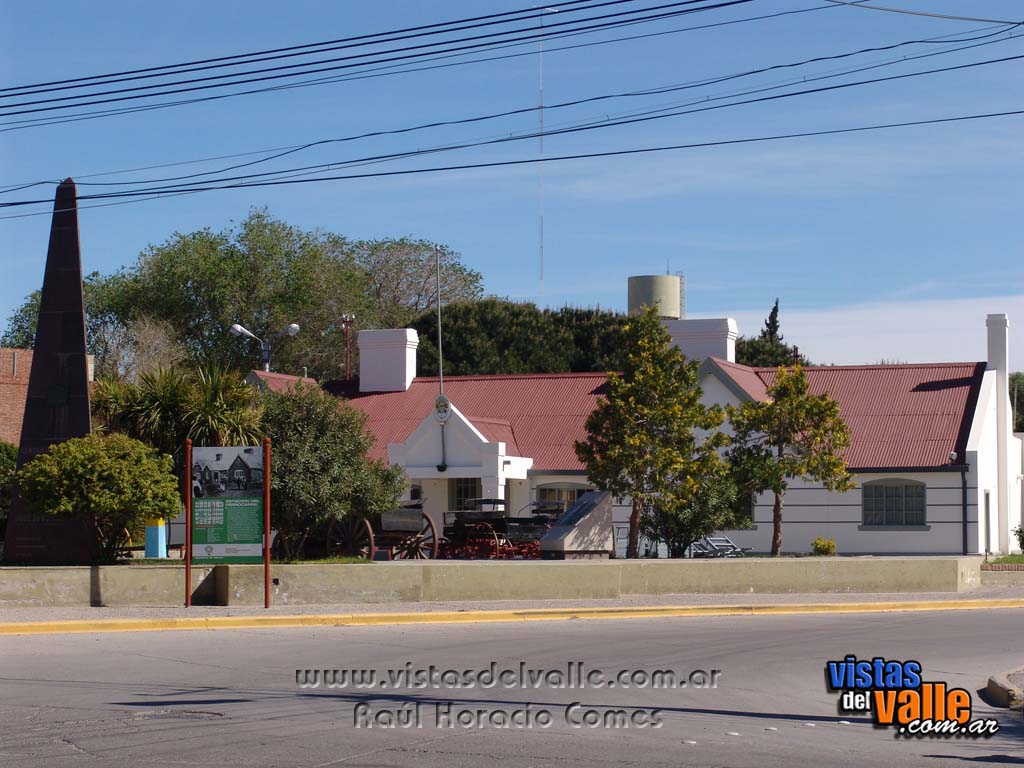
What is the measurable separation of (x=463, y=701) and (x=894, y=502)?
92.1 ft

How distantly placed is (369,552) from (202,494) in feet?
19.1

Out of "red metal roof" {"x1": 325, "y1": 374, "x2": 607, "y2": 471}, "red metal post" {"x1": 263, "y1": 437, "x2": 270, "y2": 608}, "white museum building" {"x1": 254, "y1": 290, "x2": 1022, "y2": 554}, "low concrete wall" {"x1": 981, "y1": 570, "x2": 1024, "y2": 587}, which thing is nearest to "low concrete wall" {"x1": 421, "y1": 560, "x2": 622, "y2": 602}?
"red metal post" {"x1": 263, "y1": 437, "x2": 270, "y2": 608}

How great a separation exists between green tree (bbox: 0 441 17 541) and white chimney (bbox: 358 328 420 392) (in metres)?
12.7

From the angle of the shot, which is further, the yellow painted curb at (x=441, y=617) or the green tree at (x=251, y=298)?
the green tree at (x=251, y=298)

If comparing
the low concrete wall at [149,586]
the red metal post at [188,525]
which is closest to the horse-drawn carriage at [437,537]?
the low concrete wall at [149,586]

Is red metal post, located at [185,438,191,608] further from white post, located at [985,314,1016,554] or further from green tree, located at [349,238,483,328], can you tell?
green tree, located at [349,238,483,328]

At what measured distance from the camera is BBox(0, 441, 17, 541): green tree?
31.5 m

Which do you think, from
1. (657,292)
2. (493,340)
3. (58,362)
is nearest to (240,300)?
(493,340)

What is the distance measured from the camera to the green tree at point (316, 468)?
24906 mm

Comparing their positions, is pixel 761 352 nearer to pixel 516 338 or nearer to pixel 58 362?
pixel 516 338

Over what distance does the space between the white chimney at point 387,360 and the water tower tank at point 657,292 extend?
137 ft

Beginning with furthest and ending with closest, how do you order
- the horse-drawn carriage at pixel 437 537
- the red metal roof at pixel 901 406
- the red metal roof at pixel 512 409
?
the red metal roof at pixel 512 409 → the red metal roof at pixel 901 406 → the horse-drawn carriage at pixel 437 537

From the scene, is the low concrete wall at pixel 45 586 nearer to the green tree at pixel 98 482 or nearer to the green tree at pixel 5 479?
the green tree at pixel 98 482

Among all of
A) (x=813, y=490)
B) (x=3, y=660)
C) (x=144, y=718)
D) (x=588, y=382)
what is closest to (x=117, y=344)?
(x=588, y=382)
